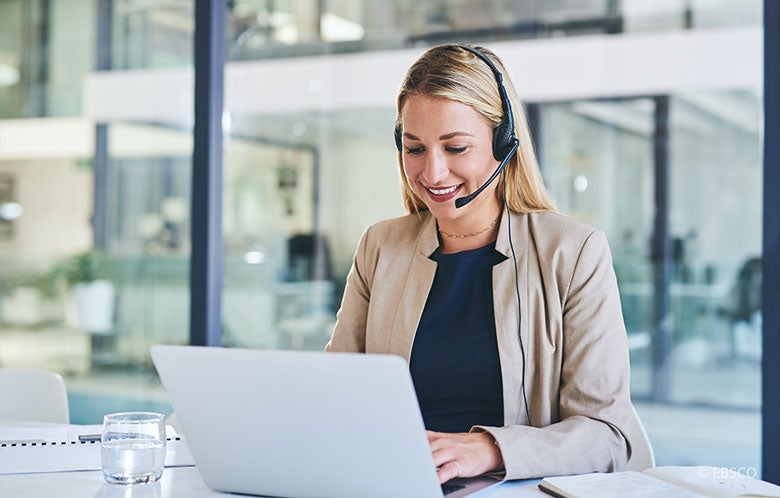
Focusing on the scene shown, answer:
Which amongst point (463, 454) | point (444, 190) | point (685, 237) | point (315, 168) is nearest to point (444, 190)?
point (444, 190)

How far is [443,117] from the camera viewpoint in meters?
1.81

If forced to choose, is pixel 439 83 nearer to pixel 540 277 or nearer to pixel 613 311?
pixel 540 277

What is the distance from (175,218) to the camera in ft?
16.8

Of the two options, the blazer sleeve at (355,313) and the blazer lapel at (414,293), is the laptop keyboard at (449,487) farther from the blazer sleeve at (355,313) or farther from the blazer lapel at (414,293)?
the blazer sleeve at (355,313)

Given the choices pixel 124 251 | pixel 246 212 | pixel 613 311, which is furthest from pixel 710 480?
pixel 124 251

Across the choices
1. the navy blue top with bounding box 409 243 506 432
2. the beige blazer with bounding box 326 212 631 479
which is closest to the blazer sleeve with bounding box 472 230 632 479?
the beige blazer with bounding box 326 212 631 479

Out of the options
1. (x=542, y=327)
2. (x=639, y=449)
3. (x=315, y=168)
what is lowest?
(x=639, y=449)

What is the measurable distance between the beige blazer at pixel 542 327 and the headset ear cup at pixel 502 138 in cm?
14

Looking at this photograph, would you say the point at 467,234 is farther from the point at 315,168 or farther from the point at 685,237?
the point at 315,168

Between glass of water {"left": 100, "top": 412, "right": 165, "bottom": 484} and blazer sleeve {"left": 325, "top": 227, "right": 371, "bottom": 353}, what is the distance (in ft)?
1.99

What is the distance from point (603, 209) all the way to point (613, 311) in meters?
3.33

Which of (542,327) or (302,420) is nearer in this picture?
(302,420)

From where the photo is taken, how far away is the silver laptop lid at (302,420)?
3.79ft

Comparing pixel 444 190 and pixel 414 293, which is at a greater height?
pixel 444 190
